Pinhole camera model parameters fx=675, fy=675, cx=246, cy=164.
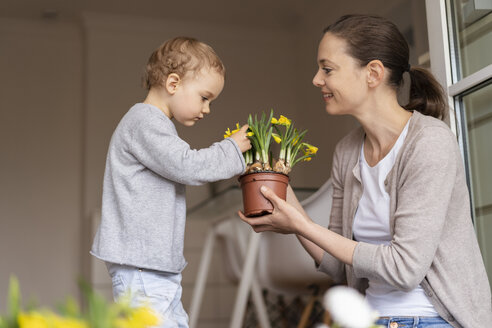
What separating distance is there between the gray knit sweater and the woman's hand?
0.12 meters

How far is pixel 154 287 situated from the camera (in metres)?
1.57

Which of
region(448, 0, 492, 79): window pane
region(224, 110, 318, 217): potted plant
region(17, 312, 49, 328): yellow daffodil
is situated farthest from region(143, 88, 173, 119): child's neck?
region(17, 312, 49, 328): yellow daffodil

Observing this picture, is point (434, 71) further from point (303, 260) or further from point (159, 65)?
point (303, 260)

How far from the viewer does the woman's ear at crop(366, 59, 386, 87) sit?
64.6 inches

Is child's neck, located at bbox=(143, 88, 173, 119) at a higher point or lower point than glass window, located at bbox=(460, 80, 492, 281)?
higher

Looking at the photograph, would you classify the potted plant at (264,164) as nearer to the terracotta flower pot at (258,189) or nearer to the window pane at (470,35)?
the terracotta flower pot at (258,189)

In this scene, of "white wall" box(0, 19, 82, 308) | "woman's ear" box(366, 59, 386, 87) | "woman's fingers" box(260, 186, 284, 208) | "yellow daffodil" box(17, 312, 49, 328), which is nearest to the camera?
"yellow daffodil" box(17, 312, 49, 328)

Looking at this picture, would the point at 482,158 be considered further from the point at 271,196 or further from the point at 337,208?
the point at 271,196

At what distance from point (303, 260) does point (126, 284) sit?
1233 millimetres

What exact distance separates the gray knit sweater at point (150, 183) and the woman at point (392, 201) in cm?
15

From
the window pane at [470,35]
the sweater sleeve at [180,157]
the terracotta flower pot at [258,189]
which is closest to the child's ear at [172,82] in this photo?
the sweater sleeve at [180,157]

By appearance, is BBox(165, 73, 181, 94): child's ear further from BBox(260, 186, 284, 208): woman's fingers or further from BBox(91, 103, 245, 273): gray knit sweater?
BBox(260, 186, 284, 208): woman's fingers

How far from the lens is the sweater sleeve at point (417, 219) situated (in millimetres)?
1413

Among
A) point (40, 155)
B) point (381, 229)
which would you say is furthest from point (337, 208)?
point (40, 155)
